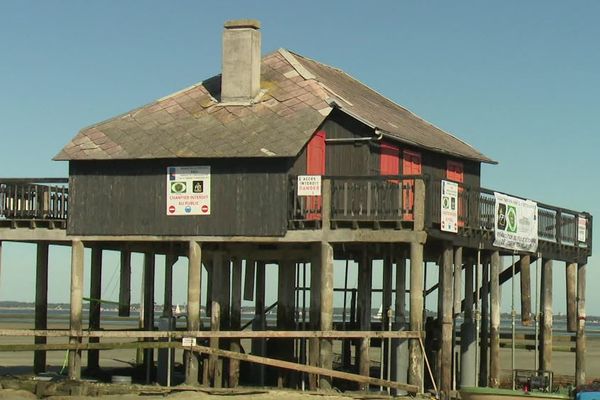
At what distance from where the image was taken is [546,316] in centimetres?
→ 4219

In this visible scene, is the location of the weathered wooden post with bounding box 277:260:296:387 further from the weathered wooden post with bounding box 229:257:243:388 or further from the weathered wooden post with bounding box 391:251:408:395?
the weathered wooden post with bounding box 391:251:408:395

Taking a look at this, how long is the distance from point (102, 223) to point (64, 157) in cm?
209

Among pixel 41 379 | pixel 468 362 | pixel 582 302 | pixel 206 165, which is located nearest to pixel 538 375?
pixel 468 362

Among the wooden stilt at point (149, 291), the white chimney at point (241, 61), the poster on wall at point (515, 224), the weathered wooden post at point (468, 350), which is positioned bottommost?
the weathered wooden post at point (468, 350)

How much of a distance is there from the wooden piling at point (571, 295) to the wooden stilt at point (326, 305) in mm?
11701

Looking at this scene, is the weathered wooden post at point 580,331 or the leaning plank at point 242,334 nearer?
the leaning plank at point 242,334

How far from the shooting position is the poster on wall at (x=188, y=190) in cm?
3631

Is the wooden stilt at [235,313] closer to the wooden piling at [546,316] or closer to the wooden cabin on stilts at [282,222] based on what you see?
the wooden cabin on stilts at [282,222]

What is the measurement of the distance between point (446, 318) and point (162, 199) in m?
7.98

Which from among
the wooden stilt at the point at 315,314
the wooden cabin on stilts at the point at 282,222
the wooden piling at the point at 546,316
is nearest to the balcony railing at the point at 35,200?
the wooden cabin on stilts at the point at 282,222

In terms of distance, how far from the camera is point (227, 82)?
38.9 m

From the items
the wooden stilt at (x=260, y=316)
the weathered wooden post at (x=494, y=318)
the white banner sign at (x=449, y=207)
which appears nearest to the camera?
the white banner sign at (x=449, y=207)

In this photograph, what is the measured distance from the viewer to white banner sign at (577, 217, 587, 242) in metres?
44.1

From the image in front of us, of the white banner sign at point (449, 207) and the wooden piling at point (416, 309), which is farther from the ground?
the white banner sign at point (449, 207)
